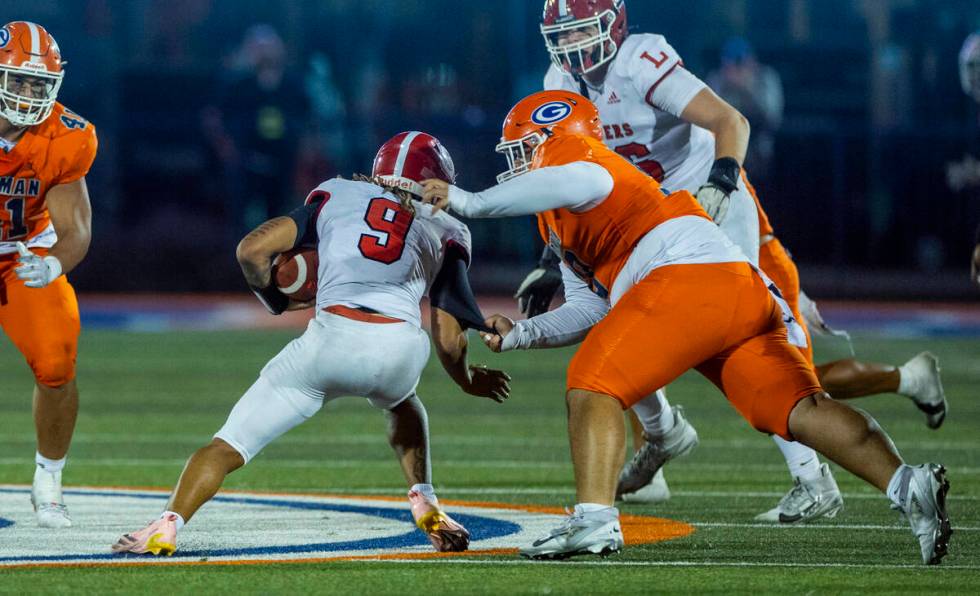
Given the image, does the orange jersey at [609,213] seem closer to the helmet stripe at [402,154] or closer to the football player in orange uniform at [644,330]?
the football player in orange uniform at [644,330]

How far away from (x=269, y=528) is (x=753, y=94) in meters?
10.9

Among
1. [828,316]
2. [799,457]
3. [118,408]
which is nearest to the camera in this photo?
[799,457]

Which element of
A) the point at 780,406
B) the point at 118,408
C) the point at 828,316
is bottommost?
the point at 828,316

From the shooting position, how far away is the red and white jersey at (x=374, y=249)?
5.31 m

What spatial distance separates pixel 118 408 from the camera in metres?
10.4

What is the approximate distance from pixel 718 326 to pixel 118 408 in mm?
6081

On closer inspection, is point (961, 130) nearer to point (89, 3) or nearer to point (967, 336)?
point (967, 336)

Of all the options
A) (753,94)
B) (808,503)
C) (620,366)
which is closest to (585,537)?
(620,366)

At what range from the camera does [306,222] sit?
5.36 meters

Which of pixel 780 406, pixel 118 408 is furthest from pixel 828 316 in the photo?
pixel 780 406

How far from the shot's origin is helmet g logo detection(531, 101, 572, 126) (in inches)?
213

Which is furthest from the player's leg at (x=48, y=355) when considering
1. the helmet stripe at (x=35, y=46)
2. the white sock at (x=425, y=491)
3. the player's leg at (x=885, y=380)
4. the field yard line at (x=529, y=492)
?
the player's leg at (x=885, y=380)

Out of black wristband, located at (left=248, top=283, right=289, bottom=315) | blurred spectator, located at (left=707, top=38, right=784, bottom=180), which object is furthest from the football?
blurred spectator, located at (left=707, top=38, right=784, bottom=180)

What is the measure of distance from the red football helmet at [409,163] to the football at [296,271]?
0.34 m
